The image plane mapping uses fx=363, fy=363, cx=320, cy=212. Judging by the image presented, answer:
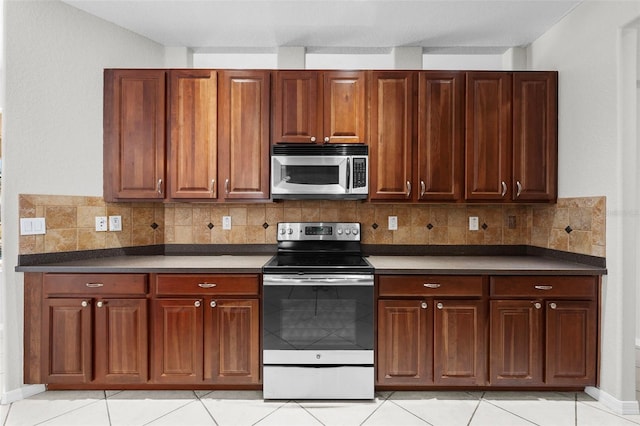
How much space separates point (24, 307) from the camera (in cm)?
246

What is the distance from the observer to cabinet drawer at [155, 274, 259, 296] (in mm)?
2480

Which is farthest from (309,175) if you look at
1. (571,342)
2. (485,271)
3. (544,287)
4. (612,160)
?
(571,342)

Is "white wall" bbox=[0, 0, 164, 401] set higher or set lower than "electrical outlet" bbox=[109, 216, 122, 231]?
higher

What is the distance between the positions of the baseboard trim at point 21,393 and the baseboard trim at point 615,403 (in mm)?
3788

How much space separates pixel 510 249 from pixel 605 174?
0.98 meters

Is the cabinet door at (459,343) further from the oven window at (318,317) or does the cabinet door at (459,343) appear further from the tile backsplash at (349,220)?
the tile backsplash at (349,220)

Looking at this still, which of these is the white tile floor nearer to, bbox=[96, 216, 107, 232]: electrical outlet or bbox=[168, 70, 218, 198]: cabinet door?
bbox=[96, 216, 107, 232]: electrical outlet

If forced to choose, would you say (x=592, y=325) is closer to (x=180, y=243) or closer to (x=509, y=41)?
(x=509, y=41)

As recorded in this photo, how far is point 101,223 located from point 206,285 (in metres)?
1.14

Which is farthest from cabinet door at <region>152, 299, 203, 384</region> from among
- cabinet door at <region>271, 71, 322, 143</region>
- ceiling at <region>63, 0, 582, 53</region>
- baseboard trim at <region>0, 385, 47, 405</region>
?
ceiling at <region>63, 0, 582, 53</region>

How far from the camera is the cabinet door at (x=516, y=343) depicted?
96.9 inches

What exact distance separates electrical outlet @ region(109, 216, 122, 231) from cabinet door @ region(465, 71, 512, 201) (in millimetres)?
2823

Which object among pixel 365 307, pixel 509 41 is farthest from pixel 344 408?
pixel 509 41

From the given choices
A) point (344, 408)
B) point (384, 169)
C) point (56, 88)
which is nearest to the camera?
point (344, 408)
